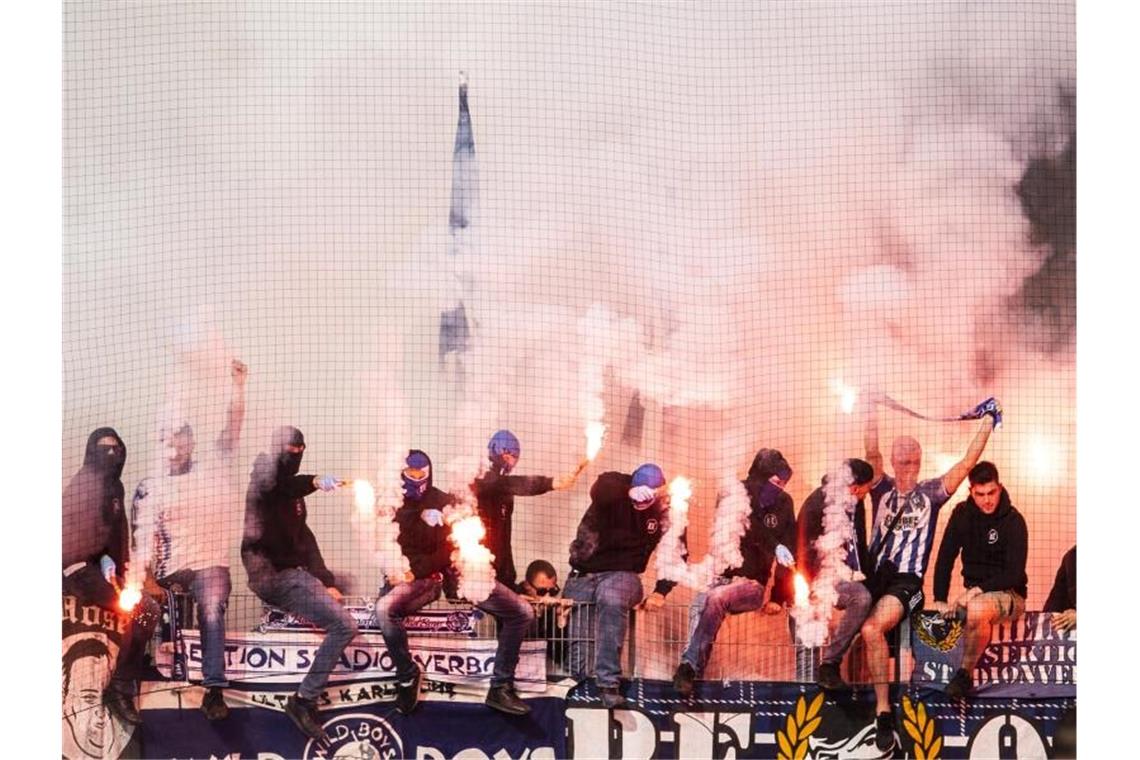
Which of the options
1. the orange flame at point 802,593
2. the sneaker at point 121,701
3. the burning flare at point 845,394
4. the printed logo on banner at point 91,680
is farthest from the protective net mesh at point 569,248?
the sneaker at point 121,701

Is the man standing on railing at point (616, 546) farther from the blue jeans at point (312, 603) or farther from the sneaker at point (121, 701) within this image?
the sneaker at point (121, 701)

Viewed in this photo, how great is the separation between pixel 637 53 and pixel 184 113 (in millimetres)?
1306

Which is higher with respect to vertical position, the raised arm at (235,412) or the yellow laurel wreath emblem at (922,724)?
the raised arm at (235,412)

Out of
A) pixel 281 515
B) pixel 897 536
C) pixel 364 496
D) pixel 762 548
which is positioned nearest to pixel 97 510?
pixel 281 515

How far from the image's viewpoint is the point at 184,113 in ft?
13.2

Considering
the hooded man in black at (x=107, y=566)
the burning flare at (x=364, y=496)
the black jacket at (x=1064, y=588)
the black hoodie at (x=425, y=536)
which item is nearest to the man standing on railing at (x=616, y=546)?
the black hoodie at (x=425, y=536)

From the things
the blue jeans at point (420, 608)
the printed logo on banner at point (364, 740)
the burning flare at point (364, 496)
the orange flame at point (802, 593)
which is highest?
the burning flare at point (364, 496)

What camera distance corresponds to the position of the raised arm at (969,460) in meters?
3.98

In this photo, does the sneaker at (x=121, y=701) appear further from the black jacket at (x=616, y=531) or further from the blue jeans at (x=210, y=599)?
the black jacket at (x=616, y=531)

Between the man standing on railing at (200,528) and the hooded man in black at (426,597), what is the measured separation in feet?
1.53

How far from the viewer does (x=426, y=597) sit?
3975 mm

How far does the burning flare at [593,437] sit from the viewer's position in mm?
3988

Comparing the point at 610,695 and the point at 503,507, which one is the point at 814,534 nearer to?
the point at 610,695
